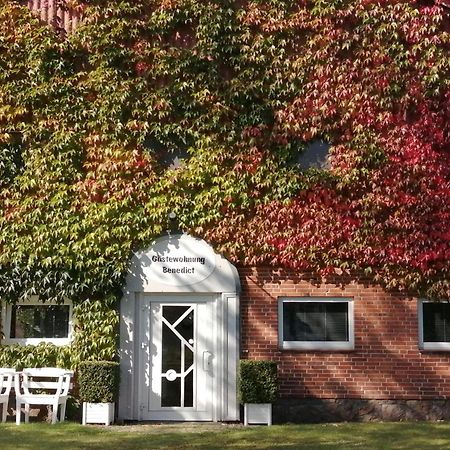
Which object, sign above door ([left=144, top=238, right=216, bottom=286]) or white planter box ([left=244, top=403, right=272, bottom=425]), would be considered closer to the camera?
white planter box ([left=244, top=403, right=272, bottom=425])

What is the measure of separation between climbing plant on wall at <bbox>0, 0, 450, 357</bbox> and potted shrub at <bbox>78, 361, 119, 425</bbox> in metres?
0.89

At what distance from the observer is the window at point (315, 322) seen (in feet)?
44.8

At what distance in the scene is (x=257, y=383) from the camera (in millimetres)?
12688

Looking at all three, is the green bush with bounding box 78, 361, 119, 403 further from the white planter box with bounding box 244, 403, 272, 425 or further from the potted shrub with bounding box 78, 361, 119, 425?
the white planter box with bounding box 244, 403, 272, 425

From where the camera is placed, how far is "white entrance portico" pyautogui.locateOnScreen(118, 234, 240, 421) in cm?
1345

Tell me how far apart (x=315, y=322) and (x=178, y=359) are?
2.52 m

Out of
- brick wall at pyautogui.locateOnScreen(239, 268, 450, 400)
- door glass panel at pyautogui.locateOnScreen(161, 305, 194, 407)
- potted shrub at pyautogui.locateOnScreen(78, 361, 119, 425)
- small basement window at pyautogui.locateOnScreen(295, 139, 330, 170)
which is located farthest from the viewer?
small basement window at pyautogui.locateOnScreen(295, 139, 330, 170)

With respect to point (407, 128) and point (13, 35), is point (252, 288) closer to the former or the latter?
point (407, 128)

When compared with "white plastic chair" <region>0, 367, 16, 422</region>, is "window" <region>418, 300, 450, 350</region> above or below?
above

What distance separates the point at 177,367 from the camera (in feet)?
44.7

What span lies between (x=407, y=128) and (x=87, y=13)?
6.35 m

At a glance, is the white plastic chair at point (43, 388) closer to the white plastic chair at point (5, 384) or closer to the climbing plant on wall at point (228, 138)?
the white plastic chair at point (5, 384)

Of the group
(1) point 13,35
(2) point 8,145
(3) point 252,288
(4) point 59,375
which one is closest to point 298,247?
(3) point 252,288

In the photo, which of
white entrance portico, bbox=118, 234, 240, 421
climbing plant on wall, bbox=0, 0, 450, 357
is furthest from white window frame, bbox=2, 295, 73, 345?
white entrance portico, bbox=118, 234, 240, 421
